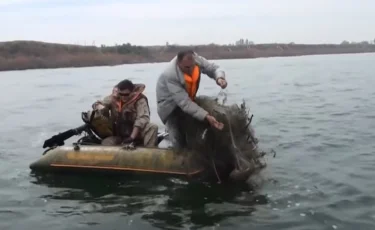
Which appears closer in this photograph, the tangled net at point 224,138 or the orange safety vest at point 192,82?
the tangled net at point 224,138

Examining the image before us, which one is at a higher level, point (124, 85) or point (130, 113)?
point (124, 85)

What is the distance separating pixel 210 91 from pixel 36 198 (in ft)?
61.1

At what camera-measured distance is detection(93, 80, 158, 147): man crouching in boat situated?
1054cm

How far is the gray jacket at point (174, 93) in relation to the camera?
362 inches

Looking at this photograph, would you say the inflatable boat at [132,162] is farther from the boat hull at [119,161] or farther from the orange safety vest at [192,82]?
the orange safety vest at [192,82]

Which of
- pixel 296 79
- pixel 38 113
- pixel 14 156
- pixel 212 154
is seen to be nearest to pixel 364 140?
pixel 212 154

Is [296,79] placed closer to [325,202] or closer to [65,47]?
[325,202]

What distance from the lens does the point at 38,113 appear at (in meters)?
22.6

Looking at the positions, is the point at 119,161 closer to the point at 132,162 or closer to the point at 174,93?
the point at 132,162

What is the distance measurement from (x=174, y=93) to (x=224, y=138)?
116 centimetres

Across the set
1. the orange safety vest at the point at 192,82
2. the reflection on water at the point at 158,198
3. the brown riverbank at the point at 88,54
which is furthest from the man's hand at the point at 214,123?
the brown riverbank at the point at 88,54

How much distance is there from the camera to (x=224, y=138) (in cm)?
942

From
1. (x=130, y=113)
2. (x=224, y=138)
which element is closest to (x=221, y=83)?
(x=224, y=138)

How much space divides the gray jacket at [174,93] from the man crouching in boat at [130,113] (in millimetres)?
786
